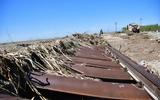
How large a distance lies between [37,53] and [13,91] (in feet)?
4.97

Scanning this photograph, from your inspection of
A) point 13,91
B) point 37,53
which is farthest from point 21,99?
point 37,53

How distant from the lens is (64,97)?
8.89 ft

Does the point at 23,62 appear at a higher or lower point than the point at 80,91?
higher

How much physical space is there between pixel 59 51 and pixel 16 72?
2.72 metres

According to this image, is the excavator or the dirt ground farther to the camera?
the excavator

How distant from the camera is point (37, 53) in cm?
412

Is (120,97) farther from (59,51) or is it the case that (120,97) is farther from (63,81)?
(59,51)

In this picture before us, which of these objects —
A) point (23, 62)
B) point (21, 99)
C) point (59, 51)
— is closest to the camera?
point (21, 99)

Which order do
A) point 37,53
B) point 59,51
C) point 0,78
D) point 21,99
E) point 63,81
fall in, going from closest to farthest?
point 21,99 → point 0,78 → point 63,81 → point 37,53 → point 59,51

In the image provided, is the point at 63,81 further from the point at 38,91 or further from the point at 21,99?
the point at 21,99

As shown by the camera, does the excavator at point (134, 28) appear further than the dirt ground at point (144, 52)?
Yes

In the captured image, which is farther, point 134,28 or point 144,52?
point 134,28

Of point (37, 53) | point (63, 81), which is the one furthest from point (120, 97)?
point (37, 53)

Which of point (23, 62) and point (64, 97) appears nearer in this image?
point (64, 97)
